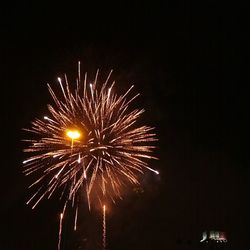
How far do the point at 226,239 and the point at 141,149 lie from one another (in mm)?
52117

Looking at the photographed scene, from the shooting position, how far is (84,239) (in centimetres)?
5631

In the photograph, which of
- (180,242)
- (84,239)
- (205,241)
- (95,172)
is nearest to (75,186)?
(95,172)

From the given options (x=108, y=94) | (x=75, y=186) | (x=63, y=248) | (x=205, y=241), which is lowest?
(x=63, y=248)

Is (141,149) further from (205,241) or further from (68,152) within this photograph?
(205,241)

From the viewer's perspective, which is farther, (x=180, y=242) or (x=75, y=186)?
(x=180, y=242)

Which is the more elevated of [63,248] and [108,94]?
[108,94]

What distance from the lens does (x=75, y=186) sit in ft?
92.0

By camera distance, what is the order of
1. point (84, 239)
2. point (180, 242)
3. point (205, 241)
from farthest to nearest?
1. point (205, 241)
2. point (180, 242)
3. point (84, 239)

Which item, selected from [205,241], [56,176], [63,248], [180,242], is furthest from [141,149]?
[205,241]

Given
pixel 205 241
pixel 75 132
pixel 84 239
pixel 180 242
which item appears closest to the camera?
pixel 75 132

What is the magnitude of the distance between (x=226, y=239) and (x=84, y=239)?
27.6 m

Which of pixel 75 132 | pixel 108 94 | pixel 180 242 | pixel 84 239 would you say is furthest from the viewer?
pixel 180 242

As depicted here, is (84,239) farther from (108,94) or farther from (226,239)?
(108,94)

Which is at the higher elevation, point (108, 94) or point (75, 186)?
point (108, 94)
